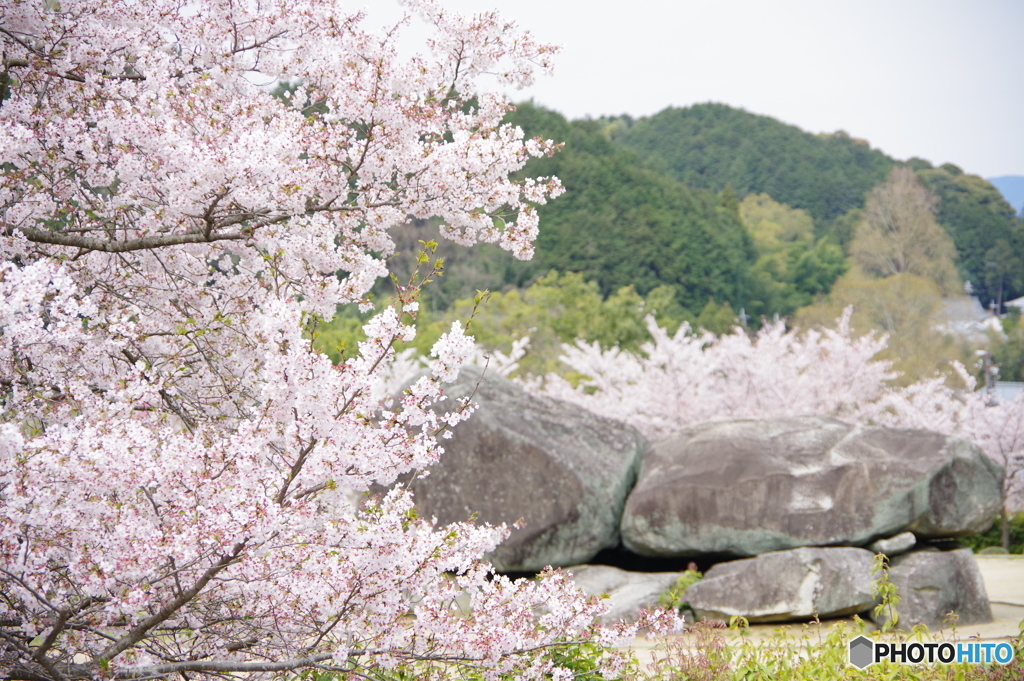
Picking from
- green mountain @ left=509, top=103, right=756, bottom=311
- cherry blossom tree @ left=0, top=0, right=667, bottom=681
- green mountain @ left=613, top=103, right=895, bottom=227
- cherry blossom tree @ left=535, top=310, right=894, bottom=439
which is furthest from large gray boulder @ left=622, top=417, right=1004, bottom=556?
green mountain @ left=613, top=103, right=895, bottom=227

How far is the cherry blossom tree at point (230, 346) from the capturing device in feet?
8.59

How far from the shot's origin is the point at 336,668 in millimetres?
2953

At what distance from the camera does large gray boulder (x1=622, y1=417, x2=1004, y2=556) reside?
754 cm

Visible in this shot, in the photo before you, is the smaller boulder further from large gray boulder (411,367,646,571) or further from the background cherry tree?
the background cherry tree

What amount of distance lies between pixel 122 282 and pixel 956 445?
23.9ft

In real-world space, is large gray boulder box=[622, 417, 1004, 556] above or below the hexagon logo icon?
above

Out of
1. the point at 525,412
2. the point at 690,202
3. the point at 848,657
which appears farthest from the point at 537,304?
the point at 690,202

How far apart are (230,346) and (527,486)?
14.0 feet

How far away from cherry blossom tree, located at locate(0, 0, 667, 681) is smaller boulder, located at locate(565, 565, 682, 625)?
3737mm

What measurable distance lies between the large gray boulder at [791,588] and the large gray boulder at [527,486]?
3.71ft

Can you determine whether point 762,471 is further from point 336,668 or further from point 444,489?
point 336,668

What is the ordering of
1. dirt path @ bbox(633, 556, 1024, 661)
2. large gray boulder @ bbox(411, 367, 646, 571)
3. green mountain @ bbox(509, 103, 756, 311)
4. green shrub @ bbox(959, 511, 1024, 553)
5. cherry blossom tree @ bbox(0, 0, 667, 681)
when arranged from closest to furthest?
1. cherry blossom tree @ bbox(0, 0, 667, 681)
2. dirt path @ bbox(633, 556, 1024, 661)
3. large gray boulder @ bbox(411, 367, 646, 571)
4. green shrub @ bbox(959, 511, 1024, 553)
5. green mountain @ bbox(509, 103, 756, 311)

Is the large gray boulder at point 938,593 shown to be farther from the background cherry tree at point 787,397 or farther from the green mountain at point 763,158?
the green mountain at point 763,158

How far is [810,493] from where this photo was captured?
301 inches
